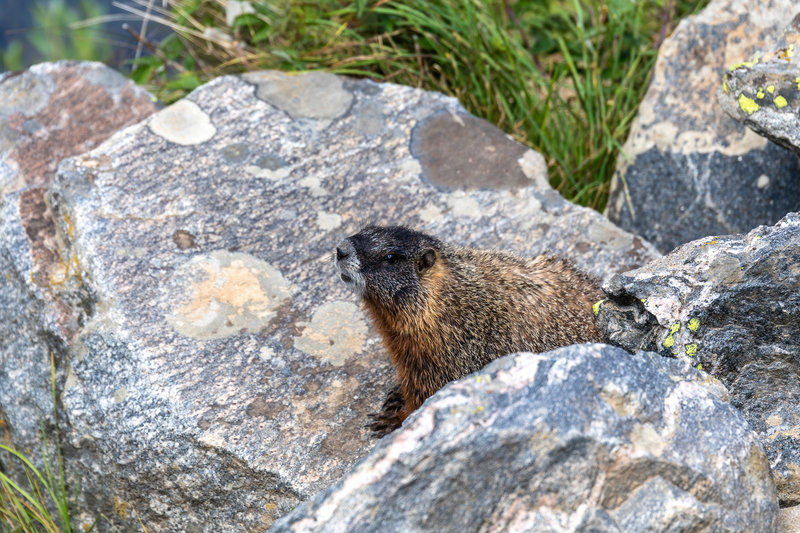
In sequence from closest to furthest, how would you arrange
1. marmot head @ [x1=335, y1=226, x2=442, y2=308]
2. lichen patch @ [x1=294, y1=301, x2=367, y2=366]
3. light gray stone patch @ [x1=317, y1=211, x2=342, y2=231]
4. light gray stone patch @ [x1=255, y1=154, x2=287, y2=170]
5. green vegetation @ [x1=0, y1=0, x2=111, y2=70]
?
marmot head @ [x1=335, y1=226, x2=442, y2=308]
lichen patch @ [x1=294, y1=301, x2=367, y2=366]
light gray stone patch @ [x1=317, y1=211, x2=342, y2=231]
light gray stone patch @ [x1=255, y1=154, x2=287, y2=170]
green vegetation @ [x1=0, y1=0, x2=111, y2=70]

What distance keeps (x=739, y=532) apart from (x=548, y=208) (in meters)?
2.95

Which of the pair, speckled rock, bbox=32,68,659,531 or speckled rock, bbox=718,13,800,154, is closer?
speckled rock, bbox=32,68,659,531

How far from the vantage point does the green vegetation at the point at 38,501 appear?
13.9 feet

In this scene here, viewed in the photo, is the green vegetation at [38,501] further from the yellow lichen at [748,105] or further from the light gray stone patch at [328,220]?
the yellow lichen at [748,105]

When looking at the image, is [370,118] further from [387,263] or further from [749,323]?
[749,323]

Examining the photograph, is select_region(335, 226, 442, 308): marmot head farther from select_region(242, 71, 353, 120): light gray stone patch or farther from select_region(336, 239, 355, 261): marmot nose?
select_region(242, 71, 353, 120): light gray stone patch

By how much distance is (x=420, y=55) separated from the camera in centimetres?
655

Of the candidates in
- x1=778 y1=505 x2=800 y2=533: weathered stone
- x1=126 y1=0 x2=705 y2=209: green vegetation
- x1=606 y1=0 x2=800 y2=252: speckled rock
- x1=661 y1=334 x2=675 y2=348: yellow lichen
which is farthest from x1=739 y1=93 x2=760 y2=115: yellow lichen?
x1=778 y1=505 x2=800 y2=533: weathered stone

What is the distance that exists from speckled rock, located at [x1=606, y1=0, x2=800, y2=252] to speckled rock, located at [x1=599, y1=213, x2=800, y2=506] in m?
2.04

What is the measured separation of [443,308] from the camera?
4.47 meters

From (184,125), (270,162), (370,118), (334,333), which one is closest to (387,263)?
(334,333)

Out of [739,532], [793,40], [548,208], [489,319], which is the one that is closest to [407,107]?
[548,208]

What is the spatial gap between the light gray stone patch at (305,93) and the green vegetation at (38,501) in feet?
7.56

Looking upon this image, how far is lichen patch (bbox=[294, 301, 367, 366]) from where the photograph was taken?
4562mm
